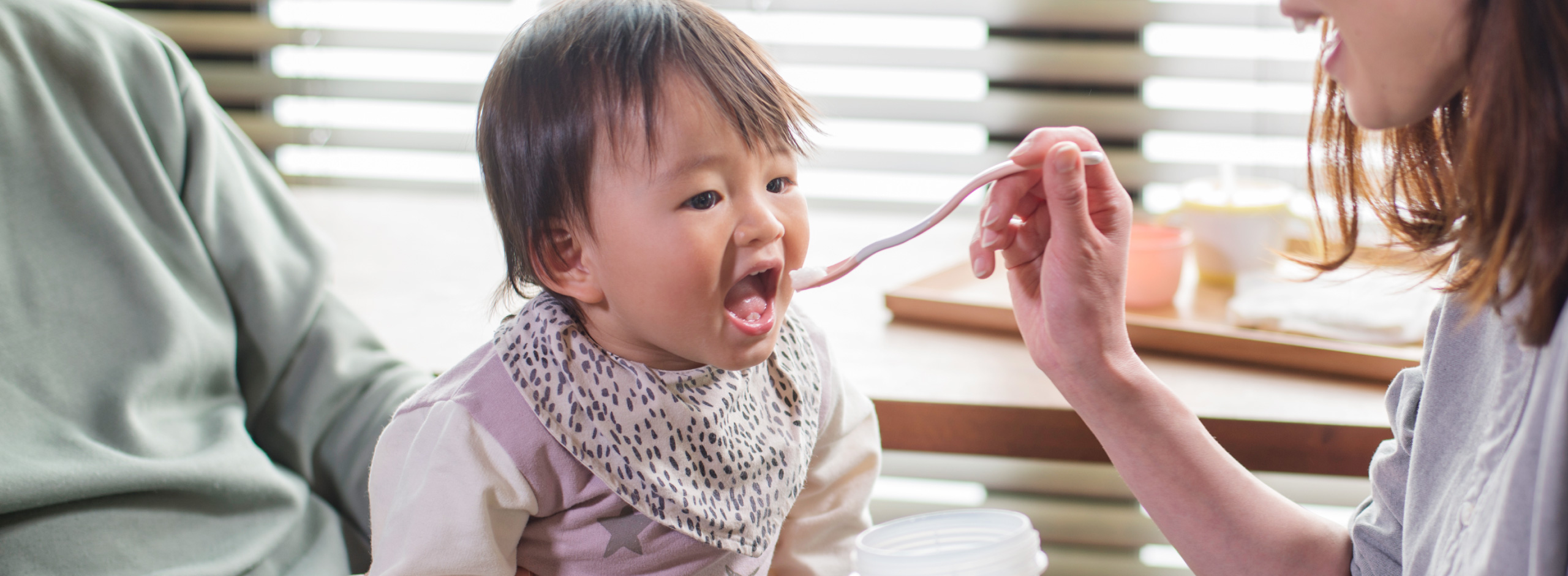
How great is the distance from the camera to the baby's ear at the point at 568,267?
0.82 m

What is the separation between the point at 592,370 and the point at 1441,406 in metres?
0.64

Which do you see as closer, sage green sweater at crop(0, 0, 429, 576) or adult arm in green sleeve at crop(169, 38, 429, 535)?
sage green sweater at crop(0, 0, 429, 576)

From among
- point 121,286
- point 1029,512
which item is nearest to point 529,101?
point 121,286

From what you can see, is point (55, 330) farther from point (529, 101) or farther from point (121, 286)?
point (529, 101)

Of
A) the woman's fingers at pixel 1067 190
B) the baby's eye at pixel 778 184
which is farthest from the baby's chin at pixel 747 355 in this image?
the woman's fingers at pixel 1067 190

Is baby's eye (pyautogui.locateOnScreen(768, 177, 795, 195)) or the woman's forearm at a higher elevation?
baby's eye (pyautogui.locateOnScreen(768, 177, 795, 195))

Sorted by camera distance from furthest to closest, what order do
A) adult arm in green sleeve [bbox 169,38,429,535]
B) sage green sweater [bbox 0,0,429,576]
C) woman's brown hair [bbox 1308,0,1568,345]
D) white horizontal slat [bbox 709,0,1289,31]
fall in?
white horizontal slat [bbox 709,0,1289,31], adult arm in green sleeve [bbox 169,38,429,535], sage green sweater [bbox 0,0,429,576], woman's brown hair [bbox 1308,0,1568,345]

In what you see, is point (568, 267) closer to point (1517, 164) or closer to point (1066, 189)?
point (1066, 189)

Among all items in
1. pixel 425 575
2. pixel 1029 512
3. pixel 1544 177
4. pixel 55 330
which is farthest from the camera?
pixel 1029 512

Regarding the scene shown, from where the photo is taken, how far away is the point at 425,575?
770 mm

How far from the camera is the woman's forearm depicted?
0.86 m

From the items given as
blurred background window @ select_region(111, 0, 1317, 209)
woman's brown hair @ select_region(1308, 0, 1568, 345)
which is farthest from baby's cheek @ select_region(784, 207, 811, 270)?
blurred background window @ select_region(111, 0, 1317, 209)

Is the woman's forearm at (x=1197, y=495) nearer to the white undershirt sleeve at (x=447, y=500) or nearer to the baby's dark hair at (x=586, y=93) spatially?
the baby's dark hair at (x=586, y=93)

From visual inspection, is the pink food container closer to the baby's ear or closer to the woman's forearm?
the woman's forearm
